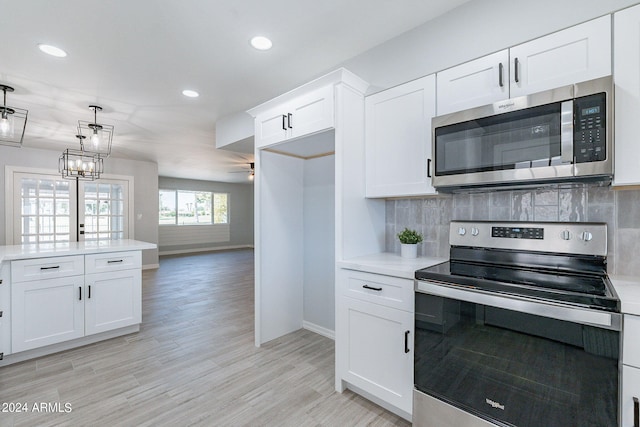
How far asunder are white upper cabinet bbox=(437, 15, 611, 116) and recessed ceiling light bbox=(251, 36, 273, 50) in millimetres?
1290

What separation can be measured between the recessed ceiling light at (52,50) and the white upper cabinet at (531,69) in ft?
9.40

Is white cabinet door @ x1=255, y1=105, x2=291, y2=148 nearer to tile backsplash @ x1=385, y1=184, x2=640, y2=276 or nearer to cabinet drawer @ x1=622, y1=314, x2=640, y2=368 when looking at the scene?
tile backsplash @ x1=385, y1=184, x2=640, y2=276

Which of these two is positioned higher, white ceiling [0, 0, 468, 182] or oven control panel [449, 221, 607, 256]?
white ceiling [0, 0, 468, 182]

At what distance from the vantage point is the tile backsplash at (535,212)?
1.51 m

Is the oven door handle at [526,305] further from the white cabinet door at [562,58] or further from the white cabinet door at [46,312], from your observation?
the white cabinet door at [46,312]

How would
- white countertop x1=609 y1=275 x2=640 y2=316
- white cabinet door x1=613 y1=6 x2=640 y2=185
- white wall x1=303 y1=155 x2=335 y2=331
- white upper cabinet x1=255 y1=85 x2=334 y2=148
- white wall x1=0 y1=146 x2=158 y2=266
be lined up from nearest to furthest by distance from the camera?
white countertop x1=609 y1=275 x2=640 y2=316 < white cabinet door x1=613 y1=6 x2=640 y2=185 < white upper cabinet x1=255 y1=85 x2=334 y2=148 < white wall x1=303 y1=155 x2=335 y2=331 < white wall x1=0 y1=146 x2=158 y2=266

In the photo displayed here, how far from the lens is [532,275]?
151 cm

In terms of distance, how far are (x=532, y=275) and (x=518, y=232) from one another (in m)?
0.31

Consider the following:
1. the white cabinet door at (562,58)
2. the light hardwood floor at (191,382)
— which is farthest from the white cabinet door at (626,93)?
the light hardwood floor at (191,382)

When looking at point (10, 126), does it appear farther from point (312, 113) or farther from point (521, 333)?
point (521, 333)

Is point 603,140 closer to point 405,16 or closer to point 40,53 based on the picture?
point 405,16


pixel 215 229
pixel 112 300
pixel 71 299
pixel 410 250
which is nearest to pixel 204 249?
pixel 215 229

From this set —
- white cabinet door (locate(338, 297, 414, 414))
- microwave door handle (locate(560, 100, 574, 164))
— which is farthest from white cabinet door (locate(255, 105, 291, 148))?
microwave door handle (locate(560, 100, 574, 164))

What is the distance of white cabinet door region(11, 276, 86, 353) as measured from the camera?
2.51m
